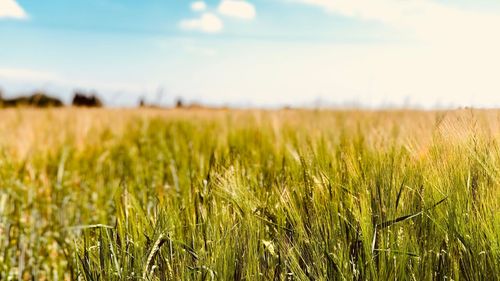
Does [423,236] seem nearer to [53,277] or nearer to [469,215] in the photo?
[469,215]

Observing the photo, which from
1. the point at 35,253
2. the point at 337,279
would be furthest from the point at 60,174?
the point at 337,279

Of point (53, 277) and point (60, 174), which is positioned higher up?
point (60, 174)

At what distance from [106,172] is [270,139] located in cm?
153

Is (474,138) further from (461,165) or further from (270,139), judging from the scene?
(270,139)

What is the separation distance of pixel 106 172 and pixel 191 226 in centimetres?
308

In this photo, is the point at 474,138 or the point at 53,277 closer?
the point at 474,138

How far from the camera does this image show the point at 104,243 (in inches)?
54.3

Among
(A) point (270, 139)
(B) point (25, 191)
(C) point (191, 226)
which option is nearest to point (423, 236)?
(C) point (191, 226)

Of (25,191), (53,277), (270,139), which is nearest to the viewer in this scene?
(53,277)

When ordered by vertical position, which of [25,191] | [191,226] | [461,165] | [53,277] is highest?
[461,165]

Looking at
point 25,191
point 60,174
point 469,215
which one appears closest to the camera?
point 469,215

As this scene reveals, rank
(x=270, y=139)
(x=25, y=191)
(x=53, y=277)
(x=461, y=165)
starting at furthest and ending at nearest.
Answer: (x=25, y=191) < (x=270, y=139) < (x=53, y=277) < (x=461, y=165)

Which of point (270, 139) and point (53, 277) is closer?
point (53, 277)

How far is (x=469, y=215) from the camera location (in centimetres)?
124
